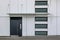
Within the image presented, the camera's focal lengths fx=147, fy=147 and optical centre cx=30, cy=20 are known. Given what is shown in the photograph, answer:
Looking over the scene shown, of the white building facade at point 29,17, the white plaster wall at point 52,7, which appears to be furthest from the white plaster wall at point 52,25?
the white plaster wall at point 52,7

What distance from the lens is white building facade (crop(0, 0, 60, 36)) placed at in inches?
470

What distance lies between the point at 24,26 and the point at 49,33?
2137mm

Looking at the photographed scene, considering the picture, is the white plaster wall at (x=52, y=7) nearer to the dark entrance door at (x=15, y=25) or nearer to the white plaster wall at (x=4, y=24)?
the dark entrance door at (x=15, y=25)

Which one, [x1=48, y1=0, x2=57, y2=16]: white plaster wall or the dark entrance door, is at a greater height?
[x1=48, y1=0, x2=57, y2=16]: white plaster wall

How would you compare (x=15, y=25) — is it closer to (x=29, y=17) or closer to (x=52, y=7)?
(x=29, y=17)

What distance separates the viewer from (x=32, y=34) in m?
12.1

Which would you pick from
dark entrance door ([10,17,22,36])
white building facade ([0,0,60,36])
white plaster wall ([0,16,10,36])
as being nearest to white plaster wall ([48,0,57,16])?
white building facade ([0,0,60,36])

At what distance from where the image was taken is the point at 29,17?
11992 mm

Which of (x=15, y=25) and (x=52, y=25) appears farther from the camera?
(x=52, y=25)

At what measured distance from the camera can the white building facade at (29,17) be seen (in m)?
11.9

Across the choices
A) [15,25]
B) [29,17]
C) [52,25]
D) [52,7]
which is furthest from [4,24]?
[52,7]

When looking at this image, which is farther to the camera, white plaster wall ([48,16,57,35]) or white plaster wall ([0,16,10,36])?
white plaster wall ([48,16,57,35])

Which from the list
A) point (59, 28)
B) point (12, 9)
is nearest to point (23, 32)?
point (12, 9)

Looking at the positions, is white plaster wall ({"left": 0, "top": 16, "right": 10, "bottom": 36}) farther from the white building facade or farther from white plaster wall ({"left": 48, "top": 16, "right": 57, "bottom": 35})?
white plaster wall ({"left": 48, "top": 16, "right": 57, "bottom": 35})
